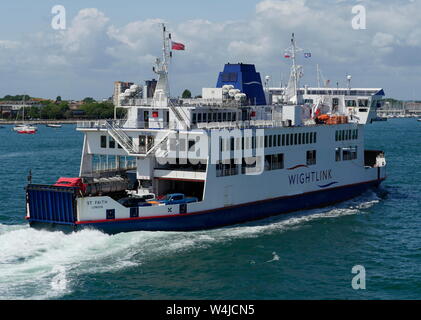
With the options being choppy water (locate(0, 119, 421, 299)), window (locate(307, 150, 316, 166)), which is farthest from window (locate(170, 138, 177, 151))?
window (locate(307, 150, 316, 166))

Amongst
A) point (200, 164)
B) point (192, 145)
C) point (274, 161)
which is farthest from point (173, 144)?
point (274, 161)

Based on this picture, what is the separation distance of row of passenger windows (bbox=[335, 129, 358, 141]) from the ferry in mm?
159

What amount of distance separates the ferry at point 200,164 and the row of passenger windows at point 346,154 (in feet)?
0.50

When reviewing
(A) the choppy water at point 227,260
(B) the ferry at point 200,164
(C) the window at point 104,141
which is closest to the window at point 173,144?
(B) the ferry at point 200,164

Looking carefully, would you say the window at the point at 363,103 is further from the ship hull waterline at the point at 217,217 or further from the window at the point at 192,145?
the window at the point at 192,145

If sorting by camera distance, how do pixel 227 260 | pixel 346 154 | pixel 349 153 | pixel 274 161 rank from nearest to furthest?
pixel 227 260, pixel 274 161, pixel 346 154, pixel 349 153

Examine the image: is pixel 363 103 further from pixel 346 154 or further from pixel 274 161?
pixel 274 161

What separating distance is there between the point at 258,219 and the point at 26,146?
72.8 m

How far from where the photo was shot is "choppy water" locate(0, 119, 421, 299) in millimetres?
26703

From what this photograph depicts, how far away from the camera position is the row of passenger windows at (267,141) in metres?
37.1

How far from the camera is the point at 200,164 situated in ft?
125

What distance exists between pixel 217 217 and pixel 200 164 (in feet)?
12.4

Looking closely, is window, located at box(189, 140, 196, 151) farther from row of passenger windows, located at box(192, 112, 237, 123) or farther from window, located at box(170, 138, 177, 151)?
row of passenger windows, located at box(192, 112, 237, 123)
